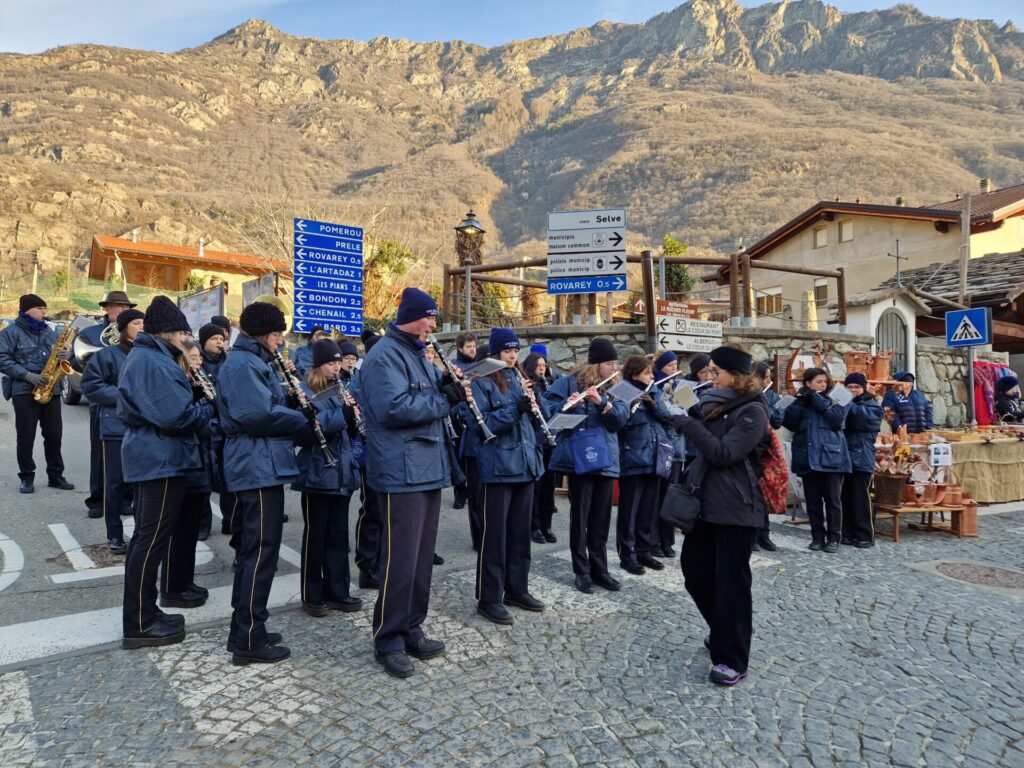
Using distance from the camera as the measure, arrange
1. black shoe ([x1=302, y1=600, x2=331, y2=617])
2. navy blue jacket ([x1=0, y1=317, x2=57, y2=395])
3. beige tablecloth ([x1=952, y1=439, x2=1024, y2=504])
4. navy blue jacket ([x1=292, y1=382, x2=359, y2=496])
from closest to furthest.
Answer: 1. navy blue jacket ([x1=292, y1=382, x2=359, y2=496])
2. black shoe ([x1=302, y1=600, x2=331, y2=617])
3. navy blue jacket ([x1=0, y1=317, x2=57, y2=395])
4. beige tablecloth ([x1=952, y1=439, x2=1024, y2=504])

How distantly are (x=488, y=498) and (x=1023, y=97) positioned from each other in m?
161

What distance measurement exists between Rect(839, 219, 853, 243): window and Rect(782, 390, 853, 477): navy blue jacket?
70.1 ft

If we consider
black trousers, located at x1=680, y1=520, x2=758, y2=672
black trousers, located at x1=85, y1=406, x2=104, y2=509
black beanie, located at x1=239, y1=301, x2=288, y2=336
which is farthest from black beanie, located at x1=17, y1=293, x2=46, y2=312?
black trousers, located at x1=680, y1=520, x2=758, y2=672

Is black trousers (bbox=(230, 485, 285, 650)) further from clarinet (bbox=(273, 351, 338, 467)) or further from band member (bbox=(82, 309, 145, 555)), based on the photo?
band member (bbox=(82, 309, 145, 555))

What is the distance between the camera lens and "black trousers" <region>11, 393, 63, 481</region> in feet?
24.3

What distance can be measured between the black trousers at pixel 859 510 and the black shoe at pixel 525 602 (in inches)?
155

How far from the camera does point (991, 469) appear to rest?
9461 mm

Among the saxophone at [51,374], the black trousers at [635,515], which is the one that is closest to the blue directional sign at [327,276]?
the saxophone at [51,374]

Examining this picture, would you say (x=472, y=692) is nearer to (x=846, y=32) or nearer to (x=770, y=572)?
(x=770, y=572)

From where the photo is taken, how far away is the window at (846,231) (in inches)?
1001

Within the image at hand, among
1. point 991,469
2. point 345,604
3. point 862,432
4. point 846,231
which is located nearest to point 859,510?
point 862,432

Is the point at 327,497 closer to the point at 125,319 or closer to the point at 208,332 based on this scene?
the point at 208,332

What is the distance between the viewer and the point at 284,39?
534ft

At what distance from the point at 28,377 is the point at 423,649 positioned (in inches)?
231
